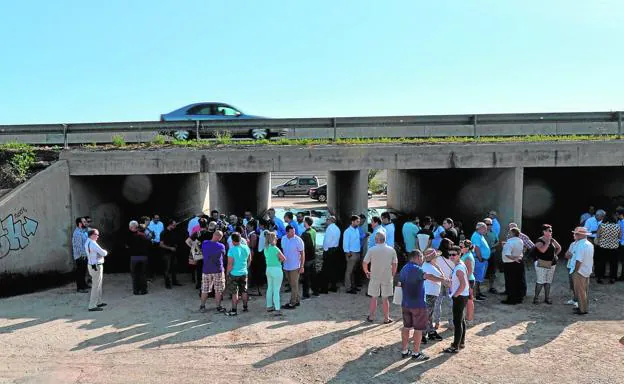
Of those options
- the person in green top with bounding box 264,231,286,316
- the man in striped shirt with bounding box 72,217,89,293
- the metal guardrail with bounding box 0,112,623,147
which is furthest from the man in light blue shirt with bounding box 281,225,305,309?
the metal guardrail with bounding box 0,112,623,147

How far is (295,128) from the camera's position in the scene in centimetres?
1451

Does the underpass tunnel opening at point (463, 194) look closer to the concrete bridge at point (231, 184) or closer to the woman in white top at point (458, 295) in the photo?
the concrete bridge at point (231, 184)

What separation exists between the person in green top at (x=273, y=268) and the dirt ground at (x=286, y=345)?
11.2 inches

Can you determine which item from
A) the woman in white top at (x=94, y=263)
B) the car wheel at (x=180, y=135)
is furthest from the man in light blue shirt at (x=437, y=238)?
the car wheel at (x=180, y=135)

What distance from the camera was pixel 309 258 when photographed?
9656 millimetres

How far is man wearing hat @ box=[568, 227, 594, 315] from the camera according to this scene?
8.48 meters

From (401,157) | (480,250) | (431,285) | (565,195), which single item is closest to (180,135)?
(401,157)

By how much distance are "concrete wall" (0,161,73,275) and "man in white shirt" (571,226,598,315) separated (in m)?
11.6

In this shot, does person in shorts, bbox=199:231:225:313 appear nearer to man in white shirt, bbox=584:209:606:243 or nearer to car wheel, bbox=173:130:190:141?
car wheel, bbox=173:130:190:141

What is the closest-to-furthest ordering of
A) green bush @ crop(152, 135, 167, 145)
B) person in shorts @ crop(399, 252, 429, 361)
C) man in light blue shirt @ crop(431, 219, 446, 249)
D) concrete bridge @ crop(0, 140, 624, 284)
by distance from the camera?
1. person in shorts @ crop(399, 252, 429, 361)
2. man in light blue shirt @ crop(431, 219, 446, 249)
3. concrete bridge @ crop(0, 140, 624, 284)
4. green bush @ crop(152, 135, 167, 145)

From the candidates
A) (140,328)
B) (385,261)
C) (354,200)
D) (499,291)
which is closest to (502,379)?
(385,261)

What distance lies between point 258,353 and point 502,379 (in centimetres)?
347

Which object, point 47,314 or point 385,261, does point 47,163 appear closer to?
point 47,314

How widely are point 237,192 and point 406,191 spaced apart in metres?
8.41
